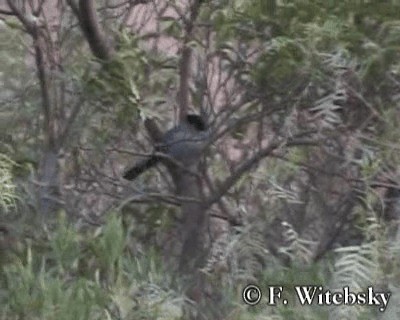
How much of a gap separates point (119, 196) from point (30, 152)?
0.37 meters

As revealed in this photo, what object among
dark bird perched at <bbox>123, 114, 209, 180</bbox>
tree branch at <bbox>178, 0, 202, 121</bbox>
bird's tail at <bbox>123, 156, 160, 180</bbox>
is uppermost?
tree branch at <bbox>178, 0, 202, 121</bbox>

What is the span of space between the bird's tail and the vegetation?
6cm

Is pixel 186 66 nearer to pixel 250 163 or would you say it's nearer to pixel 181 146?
pixel 181 146

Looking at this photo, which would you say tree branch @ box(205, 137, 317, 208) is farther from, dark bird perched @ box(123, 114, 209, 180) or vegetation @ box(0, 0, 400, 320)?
dark bird perched @ box(123, 114, 209, 180)

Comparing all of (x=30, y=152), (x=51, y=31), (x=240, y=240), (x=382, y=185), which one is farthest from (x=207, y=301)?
(x=51, y=31)

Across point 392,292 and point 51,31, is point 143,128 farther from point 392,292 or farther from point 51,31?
point 392,292

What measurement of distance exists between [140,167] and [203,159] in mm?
263

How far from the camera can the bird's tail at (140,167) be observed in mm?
4395

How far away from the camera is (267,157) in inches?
160

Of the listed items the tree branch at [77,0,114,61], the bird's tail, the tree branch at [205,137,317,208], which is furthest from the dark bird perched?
the tree branch at [77,0,114,61]

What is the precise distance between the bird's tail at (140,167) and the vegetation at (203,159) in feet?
0.21

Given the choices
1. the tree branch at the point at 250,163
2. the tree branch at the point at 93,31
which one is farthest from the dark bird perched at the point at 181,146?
the tree branch at the point at 93,31

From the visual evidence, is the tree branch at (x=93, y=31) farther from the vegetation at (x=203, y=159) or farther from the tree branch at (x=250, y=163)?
the tree branch at (x=250, y=163)

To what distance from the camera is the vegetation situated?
131 inches
